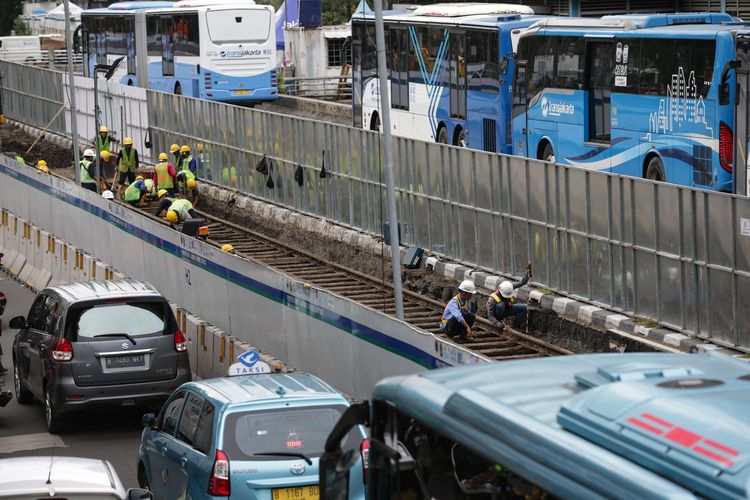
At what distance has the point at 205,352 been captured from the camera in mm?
19156

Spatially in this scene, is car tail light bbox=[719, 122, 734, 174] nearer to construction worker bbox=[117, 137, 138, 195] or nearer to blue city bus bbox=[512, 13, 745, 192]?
blue city bus bbox=[512, 13, 745, 192]

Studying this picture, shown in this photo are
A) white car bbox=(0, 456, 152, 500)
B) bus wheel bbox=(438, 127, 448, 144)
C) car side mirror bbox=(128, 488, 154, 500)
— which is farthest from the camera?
bus wheel bbox=(438, 127, 448, 144)

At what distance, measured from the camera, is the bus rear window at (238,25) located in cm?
4928

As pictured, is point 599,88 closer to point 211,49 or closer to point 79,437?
point 79,437

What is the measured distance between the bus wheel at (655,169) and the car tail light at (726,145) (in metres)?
1.85

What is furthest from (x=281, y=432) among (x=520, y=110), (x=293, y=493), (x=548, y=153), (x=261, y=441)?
(x=520, y=110)

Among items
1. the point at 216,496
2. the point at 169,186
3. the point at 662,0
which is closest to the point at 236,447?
the point at 216,496

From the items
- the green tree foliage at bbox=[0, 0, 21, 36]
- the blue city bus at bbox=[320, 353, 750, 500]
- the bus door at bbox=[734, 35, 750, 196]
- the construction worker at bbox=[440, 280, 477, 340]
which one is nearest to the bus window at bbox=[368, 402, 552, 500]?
the blue city bus at bbox=[320, 353, 750, 500]

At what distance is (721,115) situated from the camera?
72.6 feet

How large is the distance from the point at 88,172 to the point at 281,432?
26939 mm

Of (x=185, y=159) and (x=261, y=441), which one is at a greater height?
(x=261, y=441)

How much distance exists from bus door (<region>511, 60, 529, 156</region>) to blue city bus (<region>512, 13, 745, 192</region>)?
0.02 meters

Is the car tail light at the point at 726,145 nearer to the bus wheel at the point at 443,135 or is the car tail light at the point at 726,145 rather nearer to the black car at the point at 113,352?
the black car at the point at 113,352

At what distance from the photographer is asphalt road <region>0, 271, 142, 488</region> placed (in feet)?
51.6
